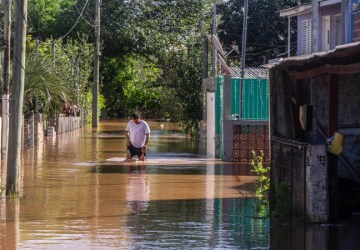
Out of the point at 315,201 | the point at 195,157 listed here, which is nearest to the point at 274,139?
the point at 315,201

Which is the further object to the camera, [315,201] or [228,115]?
[228,115]

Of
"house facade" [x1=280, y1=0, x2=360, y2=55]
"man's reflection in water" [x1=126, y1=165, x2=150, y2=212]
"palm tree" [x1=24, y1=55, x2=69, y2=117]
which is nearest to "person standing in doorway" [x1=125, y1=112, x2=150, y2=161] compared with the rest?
"man's reflection in water" [x1=126, y1=165, x2=150, y2=212]

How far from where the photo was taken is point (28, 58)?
102 feet

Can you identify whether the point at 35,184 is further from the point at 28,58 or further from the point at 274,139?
the point at 28,58

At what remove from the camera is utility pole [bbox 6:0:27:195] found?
15.2 metres

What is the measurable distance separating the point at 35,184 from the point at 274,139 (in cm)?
572

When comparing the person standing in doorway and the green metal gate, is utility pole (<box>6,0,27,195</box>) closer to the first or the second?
the person standing in doorway

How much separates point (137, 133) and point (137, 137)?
0.16m

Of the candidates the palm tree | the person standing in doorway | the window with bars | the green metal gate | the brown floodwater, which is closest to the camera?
the brown floodwater

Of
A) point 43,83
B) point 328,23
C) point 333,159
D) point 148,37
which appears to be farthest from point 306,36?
point 333,159

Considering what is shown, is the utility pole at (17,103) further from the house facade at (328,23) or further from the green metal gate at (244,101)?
the house facade at (328,23)

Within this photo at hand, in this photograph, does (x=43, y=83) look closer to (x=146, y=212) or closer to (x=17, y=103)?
(x=17, y=103)

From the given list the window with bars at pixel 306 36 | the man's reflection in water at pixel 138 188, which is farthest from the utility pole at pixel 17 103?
the window with bars at pixel 306 36

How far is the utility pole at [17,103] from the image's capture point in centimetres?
1525
